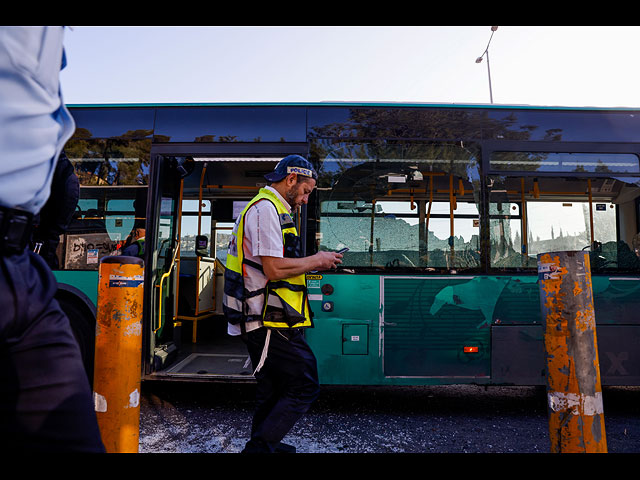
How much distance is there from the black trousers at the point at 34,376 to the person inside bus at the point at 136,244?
3293mm

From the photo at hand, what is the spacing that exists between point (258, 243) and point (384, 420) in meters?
2.61

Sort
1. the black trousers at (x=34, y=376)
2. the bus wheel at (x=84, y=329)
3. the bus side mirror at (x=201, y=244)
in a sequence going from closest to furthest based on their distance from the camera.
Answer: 1. the black trousers at (x=34, y=376)
2. the bus wheel at (x=84, y=329)
3. the bus side mirror at (x=201, y=244)

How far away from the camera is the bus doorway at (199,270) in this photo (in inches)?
175

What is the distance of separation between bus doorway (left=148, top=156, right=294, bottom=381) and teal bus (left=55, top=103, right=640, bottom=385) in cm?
12

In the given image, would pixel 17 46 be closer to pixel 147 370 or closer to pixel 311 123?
pixel 311 123

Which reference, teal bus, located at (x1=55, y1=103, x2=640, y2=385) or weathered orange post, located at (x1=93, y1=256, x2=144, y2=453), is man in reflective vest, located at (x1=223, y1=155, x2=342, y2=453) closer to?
weathered orange post, located at (x1=93, y1=256, x2=144, y2=453)

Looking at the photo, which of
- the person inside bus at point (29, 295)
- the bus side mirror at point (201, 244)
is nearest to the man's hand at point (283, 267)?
the person inside bus at point (29, 295)

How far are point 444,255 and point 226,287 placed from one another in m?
2.46

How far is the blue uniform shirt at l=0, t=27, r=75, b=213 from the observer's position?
1.02m

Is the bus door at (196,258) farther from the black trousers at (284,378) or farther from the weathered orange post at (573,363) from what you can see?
the weathered orange post at (573,363)

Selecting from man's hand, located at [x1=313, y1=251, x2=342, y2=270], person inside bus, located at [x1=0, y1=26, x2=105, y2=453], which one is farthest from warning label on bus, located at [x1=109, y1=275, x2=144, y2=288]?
person inside bus, located at [x1=0, y1=26, x2=105, y2=453]

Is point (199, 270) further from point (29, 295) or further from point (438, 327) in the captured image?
point (29, 295)

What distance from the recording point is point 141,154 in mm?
4301

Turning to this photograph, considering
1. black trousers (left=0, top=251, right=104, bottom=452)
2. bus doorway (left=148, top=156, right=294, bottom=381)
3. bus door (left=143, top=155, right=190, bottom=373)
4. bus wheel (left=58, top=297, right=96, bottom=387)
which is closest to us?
black trousers (left=0, top=251, right=104, bottom=452)
